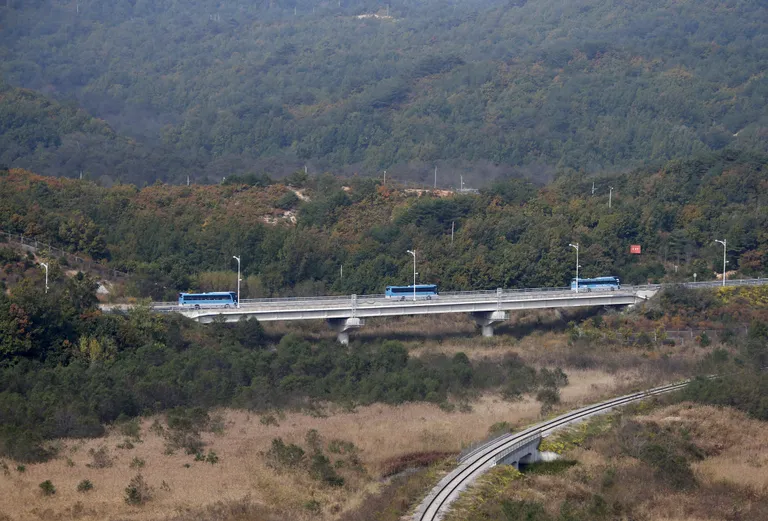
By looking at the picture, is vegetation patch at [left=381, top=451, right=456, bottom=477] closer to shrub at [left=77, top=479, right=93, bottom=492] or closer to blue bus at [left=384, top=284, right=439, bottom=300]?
shrub at [left=77, top=479, right=93, bottom=492]

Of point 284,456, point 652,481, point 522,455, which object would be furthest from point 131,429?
point 652,481

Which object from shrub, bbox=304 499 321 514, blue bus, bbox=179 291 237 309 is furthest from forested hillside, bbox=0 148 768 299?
shrub, bbox=304 499 321 514

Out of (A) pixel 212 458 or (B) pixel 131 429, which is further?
(B) pixel 131 429

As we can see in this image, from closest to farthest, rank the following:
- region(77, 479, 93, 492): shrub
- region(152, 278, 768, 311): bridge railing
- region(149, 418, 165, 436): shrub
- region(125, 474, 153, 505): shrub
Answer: region(125, 474, 153, 505): shrub < region(77, 479, 93, 492): shrub < region(149, 418, 165, 436): shrub < region(152, 278, 768, 311): bridge railing

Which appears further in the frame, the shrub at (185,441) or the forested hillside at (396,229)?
the forested hillside at (396,229)

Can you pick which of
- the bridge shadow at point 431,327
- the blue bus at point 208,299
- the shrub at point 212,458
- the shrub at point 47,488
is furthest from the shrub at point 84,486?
the blue bus at point 208,299

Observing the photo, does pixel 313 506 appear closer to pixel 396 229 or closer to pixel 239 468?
pixel 239 468

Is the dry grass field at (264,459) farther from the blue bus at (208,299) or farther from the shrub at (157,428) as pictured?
the blue bus at (208,299)
